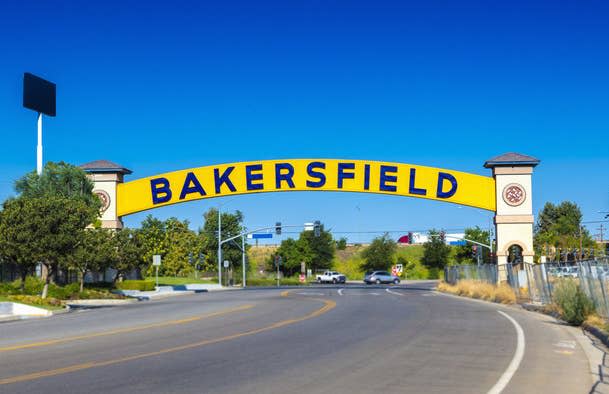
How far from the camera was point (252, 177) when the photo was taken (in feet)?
164

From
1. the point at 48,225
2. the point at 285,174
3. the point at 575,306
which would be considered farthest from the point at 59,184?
the point at 575,306

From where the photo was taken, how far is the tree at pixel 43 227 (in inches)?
1383

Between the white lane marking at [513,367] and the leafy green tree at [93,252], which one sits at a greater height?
the leafy green tree at [93,252]

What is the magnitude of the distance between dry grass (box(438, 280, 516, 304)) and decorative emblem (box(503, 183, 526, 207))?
18.2ft

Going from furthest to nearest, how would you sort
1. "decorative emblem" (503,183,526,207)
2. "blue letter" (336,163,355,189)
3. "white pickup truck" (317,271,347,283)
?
1. "white pickup truck" (317,271,347,283)
2. "blue letter" (336,163,355,189)
3. "decorative emblem" (503,183,526,207)

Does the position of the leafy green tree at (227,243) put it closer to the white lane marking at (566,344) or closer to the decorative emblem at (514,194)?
the decorative emblem at (514,194)

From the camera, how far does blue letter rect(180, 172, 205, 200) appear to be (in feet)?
164

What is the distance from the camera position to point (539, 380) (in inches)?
443

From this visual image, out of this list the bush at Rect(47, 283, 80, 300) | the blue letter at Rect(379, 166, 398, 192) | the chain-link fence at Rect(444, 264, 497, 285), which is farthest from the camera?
the blue letter at Rect(379, 166, 398, 192)

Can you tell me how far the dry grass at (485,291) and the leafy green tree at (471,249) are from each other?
59.6 m

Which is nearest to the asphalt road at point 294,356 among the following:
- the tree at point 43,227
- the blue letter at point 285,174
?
the tree at point 43,227

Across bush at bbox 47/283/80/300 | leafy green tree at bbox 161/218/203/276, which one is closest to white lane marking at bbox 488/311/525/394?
bush at bbox 47/283/80/300

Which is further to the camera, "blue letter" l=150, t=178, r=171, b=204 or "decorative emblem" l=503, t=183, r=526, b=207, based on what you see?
"blue letter" l=150, t=178, r=171, b=204

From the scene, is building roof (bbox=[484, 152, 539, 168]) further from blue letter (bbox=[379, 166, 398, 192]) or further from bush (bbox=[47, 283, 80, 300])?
bush (bbox=[47, 283, 80, 300])
